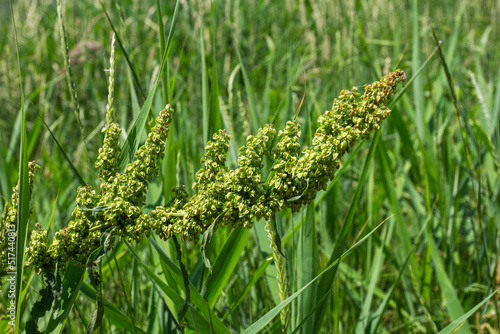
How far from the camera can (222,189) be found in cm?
68

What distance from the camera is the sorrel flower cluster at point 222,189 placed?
0.67m

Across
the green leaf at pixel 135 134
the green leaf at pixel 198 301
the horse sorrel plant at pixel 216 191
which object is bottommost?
the green leaf at pixel 198 301

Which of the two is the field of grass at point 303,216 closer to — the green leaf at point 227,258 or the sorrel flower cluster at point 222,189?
the green leaf at point 227,258

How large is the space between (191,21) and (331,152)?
8.53 feet

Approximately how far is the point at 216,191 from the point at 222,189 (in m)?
0.01

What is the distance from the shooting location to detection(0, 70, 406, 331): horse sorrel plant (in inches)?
26.3

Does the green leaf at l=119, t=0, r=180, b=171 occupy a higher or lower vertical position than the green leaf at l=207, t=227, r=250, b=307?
higher

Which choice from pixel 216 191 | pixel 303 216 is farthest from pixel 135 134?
pixel 303 216

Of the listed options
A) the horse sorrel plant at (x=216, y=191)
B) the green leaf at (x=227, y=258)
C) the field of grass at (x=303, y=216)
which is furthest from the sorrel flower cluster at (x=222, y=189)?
the green leaf at (x=227, y=258)

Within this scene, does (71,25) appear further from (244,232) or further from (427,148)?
(244,232)

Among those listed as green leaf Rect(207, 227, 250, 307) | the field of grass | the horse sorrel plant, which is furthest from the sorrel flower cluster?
green leaf Rect(207, 227, 250, 307)

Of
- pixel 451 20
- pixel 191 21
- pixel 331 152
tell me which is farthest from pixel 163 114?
pixel 451 20

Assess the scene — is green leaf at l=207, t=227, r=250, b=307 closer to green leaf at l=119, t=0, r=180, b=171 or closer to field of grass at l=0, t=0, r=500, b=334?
field of grass at l=0, t=0, r=500, b=334

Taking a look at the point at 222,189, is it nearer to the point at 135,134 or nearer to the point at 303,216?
the point at 135,134
